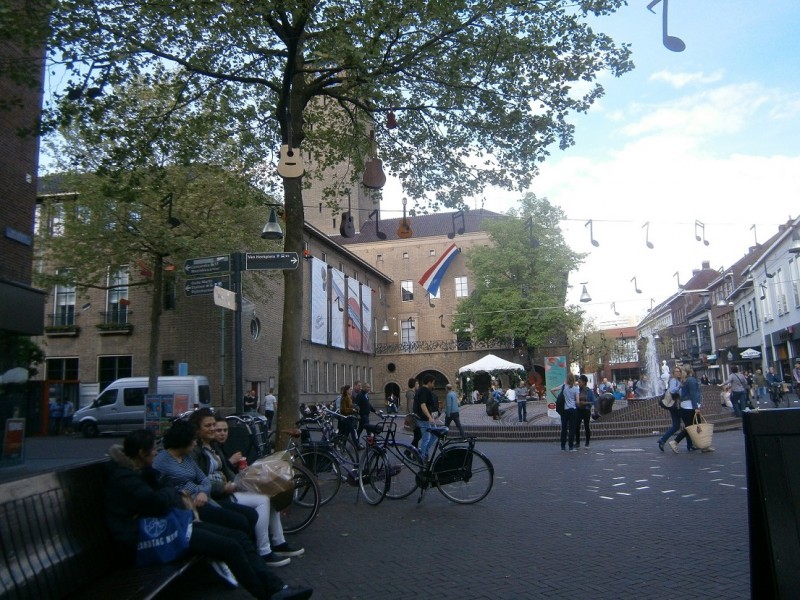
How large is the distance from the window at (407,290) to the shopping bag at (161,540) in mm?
54023

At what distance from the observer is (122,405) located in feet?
83.3

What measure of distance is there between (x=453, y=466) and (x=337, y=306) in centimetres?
3595

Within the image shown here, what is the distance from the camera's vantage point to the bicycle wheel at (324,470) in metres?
8.45

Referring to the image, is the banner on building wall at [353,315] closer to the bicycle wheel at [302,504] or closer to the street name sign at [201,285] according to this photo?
the street name sign at [201,285]

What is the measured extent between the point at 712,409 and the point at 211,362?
806 inches

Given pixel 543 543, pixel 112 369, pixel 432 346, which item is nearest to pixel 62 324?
pixel 112 369

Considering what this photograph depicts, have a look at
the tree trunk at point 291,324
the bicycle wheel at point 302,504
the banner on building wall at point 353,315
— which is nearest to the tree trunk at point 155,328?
the tree trunk at point 291,324

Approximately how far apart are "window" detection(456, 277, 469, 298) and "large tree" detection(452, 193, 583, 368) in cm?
714

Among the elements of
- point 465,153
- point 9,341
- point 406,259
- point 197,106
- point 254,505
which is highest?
point 406,259

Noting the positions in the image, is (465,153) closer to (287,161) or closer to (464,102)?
(464,102)

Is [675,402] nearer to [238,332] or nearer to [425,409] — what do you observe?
[425,409]

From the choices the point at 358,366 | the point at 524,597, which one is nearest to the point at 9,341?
the point at 524,597

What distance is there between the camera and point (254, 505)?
570 cm

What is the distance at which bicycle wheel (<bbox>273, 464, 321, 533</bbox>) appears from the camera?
709cm
